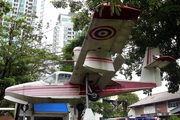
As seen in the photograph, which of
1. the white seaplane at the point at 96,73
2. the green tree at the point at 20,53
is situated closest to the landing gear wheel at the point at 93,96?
the white seaplane at the point at 96,73

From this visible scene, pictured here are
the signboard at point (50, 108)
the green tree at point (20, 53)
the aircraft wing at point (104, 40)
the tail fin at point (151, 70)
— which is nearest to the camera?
the aircraft wing at point (104, 40)

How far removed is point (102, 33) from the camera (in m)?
6.22

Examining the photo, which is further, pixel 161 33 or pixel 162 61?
pixel 161 33

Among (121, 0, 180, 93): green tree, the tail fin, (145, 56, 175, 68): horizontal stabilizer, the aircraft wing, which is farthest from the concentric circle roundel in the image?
(121, 0, 180, 93): green tree

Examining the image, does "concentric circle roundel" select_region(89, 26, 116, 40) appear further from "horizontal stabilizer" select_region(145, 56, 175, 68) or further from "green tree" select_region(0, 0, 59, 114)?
"green tree" select_region(0, 0, 59, 114)

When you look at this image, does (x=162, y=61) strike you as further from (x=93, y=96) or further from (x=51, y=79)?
(x=51, y=79)

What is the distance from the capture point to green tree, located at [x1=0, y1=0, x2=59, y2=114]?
47.7 ft

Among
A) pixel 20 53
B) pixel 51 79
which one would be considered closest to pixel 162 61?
pixel 51 79

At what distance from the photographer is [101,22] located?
5.79 meters

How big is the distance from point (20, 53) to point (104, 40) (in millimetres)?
9996

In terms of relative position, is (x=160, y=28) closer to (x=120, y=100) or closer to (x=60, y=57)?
(x=60, y=57)

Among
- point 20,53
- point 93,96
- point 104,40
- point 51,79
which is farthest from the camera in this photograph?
point 20,53

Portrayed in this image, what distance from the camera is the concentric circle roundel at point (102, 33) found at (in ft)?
19.7

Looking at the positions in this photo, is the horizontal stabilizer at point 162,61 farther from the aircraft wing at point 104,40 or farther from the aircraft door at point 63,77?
the aircraft door at point 63,77
